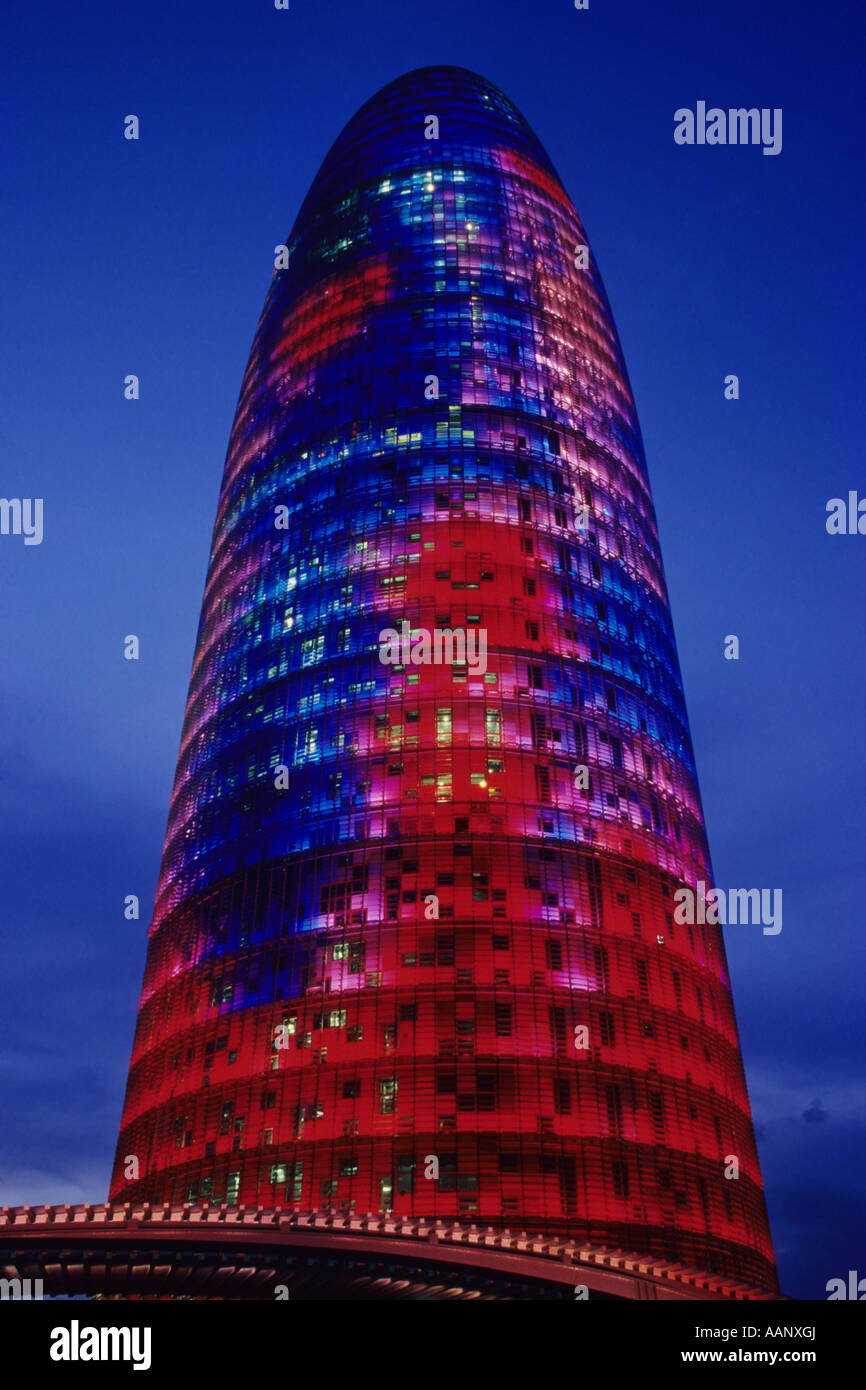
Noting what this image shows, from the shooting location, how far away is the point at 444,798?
113875mm

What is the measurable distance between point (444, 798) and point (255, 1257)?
62.5 meters

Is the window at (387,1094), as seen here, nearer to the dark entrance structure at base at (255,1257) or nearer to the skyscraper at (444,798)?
the skyscraper at (444,798)

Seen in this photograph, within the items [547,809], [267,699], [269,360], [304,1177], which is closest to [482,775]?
[547,809]

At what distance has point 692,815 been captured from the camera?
131 meters

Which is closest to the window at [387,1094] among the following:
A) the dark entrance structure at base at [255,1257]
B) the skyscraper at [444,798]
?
the skyscraper at [444,798]

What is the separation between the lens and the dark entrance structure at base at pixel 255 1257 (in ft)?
166

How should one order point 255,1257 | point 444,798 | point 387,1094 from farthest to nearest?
1. point 444,798
2. point 387,1094
3. point 255,1257

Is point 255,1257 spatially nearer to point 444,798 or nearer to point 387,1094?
point 387,1094

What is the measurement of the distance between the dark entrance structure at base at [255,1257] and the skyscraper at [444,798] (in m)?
34.2

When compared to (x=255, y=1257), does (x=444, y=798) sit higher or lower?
higher

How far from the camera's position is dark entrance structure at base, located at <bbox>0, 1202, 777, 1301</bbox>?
166 ft

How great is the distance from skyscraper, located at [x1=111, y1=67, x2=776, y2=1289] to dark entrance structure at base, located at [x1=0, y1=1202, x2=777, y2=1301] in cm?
3416

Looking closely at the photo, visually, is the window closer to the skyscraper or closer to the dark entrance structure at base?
the skyscraper

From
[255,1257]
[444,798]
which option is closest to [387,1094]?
[444,798]
